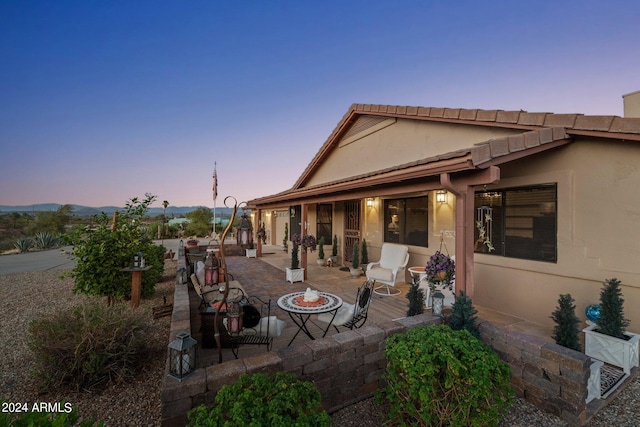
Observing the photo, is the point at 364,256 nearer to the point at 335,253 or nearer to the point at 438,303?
the point at 335,253

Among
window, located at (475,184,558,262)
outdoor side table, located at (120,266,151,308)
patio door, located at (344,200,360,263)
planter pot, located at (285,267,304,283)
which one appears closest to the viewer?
window, located at (475,184,558,262)

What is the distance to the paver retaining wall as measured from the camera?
216cm

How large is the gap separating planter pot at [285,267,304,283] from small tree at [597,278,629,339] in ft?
19.4

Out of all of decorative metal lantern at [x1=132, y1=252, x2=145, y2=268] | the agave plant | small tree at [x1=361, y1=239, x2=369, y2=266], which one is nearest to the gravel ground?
decorative metal lantern at [x1=132, y1=252, x2=145, y2=268]

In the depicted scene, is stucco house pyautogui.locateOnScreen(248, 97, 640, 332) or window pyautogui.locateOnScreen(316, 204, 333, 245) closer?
stucco house pyautogui.locateOnScreen(248, 97, 640, 332)

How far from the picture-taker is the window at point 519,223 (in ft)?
14.2

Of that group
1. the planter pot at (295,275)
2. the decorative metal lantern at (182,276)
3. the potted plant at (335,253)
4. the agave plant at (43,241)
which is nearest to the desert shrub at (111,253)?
the decorative metal lantern at (182,276)

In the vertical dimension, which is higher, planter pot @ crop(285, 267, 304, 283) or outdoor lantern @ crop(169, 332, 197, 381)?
outdoor lantern @ crop(169, 332, 197, 381)

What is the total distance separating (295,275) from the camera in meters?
7.52

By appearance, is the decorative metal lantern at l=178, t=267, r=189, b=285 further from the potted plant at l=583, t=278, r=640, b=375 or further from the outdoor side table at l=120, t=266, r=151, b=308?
the potted plant at l=583, t=278, r=640, b=375

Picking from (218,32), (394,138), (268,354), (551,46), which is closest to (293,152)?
(218,32)

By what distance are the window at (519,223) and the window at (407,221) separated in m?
1.44

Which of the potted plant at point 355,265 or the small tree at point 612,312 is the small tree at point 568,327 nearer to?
the small tree at point 612,312

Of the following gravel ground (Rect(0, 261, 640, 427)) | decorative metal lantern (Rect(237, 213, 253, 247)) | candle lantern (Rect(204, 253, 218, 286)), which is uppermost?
decorative metal lantern (Rect(237, 213, 253, 247))
